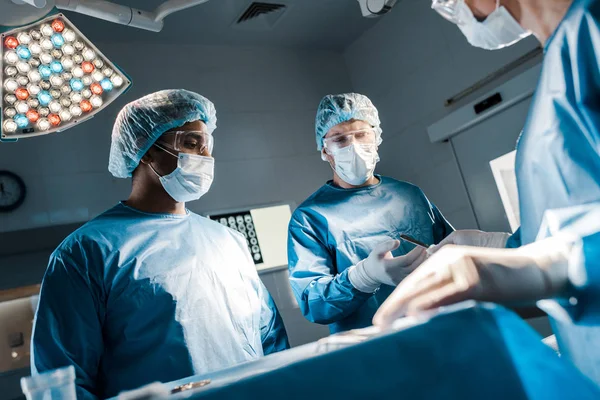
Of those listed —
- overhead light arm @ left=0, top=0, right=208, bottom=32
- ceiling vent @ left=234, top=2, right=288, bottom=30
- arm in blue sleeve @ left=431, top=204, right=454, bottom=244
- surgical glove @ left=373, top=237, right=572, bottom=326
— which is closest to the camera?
surgical glove @ left=373, top=237, right=572, bottom=326

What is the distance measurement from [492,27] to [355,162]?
1029mm

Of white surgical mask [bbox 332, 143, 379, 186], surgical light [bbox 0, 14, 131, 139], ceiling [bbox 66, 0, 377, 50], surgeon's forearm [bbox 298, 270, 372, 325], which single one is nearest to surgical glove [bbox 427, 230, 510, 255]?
surgeon's forearm [bbox 298, 270, 372, 325]

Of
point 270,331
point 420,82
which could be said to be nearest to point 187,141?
point 270,331

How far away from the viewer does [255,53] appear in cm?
382

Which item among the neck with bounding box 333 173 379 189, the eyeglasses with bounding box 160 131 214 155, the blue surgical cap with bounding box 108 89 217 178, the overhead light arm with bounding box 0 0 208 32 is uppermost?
the overhead light arm with bounding box 0 0 208 32

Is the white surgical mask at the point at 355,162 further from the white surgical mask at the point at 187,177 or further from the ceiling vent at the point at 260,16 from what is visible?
the ceiling vent at the point at 260,16

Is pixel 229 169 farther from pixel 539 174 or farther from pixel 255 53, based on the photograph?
pixel 539 174

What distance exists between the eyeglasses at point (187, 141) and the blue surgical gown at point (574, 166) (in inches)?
47.6

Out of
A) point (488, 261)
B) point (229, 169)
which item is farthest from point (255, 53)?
point (488, 261)

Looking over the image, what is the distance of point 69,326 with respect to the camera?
1300 mm

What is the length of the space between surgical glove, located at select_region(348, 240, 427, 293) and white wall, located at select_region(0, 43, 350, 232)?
1839 mm

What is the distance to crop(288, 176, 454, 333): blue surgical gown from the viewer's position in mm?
1733

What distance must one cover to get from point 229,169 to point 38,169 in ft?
3.85

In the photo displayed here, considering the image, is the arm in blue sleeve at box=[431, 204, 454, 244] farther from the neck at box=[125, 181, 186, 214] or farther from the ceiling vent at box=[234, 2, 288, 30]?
the ceiling vent at box=[234, 2, 288, 30]
